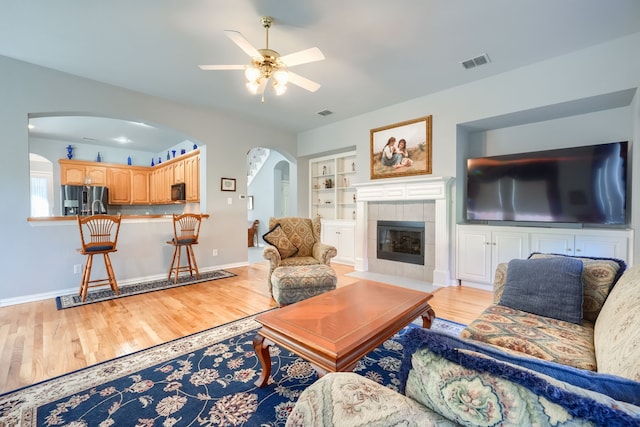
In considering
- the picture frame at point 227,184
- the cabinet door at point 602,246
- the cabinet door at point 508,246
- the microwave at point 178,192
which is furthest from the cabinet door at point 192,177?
the cabinet door at point 602,246

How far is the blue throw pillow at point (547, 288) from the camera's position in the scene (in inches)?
64.0

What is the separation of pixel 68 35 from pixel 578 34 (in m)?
5.11

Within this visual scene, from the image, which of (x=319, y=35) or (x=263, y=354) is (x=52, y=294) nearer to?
(x=263, y=354)

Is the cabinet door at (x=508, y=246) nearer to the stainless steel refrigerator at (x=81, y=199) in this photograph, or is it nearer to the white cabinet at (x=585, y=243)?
the white cabinet at (x=585, y=243)

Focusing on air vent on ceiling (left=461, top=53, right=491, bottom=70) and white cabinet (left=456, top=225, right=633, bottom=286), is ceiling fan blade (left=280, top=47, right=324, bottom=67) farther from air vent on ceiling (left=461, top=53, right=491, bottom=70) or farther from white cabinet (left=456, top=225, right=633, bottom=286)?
white cabinet (left=456, top=225, right=633, bottom=286)

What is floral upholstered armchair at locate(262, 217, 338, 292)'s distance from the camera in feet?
11.0

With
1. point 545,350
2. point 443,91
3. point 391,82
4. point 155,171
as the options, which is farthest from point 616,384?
point 155,171

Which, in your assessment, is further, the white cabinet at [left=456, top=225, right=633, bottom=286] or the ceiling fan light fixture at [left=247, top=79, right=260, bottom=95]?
the white cabinet at [left=456, top=225, right=633, bottom=286]

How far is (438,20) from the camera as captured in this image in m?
2.53

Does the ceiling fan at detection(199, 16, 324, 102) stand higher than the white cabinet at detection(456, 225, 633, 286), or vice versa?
the ceiling fan at detection(199, 16, 324, 102)

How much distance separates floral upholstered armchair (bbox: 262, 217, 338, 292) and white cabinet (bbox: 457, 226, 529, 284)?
1.94 meters

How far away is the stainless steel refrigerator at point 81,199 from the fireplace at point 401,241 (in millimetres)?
6310

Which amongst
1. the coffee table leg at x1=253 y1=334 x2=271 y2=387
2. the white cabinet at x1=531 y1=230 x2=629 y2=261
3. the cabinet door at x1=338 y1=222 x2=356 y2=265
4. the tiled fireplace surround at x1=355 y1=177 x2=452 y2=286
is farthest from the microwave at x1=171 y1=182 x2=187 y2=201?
the white cabinet at x1=531 y1=230 x2=629 y2=261

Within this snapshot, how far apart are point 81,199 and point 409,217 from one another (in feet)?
23.6
